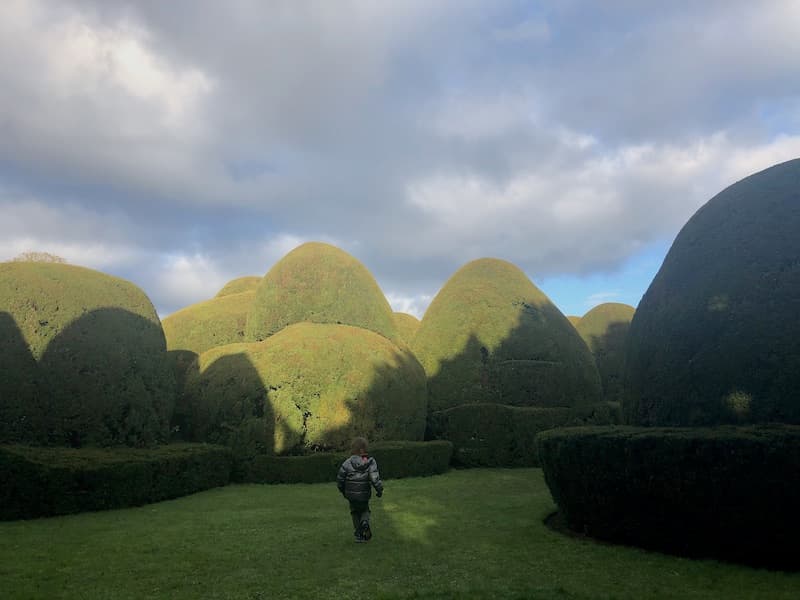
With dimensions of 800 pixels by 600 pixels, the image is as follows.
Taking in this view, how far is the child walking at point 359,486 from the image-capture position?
7.70 meters

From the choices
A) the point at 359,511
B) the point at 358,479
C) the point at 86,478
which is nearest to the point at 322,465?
the point at 86,478

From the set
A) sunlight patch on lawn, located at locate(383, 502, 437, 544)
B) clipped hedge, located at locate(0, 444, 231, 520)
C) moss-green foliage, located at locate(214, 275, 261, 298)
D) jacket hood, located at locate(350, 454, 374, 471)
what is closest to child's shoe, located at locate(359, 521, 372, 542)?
sunlight patch on lawn, located at locate(383, 502, 437, 544)

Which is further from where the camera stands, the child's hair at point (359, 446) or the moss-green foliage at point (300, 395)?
the moss-green foliage at point (300, 395)

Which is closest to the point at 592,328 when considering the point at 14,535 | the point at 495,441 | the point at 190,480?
the point at 495,441

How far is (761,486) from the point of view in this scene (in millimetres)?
6238

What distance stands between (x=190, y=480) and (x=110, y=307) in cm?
485

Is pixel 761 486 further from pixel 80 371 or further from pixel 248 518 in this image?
pixel 80 371

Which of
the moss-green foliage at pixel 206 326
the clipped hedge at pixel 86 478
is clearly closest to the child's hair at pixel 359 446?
the clipped hedge at pixel 86 478

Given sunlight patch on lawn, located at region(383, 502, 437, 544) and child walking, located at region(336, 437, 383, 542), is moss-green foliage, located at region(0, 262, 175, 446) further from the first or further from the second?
child walking, located at region(336, 437, 383, 542)

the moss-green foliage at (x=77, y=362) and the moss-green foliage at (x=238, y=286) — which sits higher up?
the moss-green foliage at (x=238, y=286)

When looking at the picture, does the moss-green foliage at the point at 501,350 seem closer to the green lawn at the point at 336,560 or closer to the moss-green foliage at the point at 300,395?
the moss-green foliage at the point at 300,395

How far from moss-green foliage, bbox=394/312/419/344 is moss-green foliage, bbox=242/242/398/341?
12.7 feet

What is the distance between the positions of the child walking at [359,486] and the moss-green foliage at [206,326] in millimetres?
14773

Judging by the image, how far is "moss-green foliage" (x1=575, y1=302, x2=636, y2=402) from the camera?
27.2m
